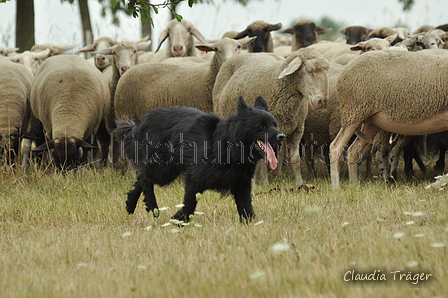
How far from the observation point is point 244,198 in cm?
504

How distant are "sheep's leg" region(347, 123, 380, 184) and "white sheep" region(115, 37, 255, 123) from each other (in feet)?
7.22

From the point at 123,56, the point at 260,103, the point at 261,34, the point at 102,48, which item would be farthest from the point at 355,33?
the point at 260,103

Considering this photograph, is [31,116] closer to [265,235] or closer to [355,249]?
[265,235]

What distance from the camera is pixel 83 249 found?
4332mm

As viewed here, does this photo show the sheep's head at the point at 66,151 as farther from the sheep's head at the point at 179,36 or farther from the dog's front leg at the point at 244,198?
the dog's front leg at the point at 244,198

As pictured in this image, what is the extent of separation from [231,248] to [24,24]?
469 inches

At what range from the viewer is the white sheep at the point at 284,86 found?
295 inches

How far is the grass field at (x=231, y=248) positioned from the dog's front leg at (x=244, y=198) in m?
0.12

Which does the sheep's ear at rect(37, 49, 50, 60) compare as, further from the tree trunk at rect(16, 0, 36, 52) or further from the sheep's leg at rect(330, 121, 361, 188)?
the sheep's leg at rect(330, 121, 361, 188)

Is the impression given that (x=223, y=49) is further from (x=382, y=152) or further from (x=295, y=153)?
(x=382, y=152)

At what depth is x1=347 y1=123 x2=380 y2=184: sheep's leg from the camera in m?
7.82

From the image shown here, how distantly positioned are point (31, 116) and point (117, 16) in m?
6.55

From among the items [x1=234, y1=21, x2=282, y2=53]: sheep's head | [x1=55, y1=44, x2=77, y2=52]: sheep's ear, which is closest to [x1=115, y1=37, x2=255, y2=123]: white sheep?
[x1=234, y1=21, x2=282, y2=53]: sheep's head

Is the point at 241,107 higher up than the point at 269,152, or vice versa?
the point at 241,107
